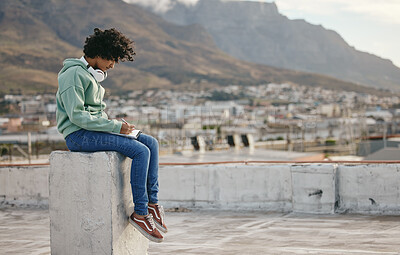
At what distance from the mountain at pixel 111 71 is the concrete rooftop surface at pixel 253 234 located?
340ft

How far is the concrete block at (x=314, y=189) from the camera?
638cm

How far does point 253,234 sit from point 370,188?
75.2 inches

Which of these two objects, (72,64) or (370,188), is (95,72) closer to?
(72,64)

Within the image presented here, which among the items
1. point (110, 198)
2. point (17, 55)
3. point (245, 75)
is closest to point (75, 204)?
point (110, 198)

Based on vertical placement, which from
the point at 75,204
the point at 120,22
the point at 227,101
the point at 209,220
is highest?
the point at 120,22

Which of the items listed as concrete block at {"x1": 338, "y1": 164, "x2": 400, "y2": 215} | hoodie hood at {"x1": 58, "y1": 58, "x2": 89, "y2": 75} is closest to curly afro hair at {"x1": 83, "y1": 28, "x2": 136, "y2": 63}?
hoodie hood at {"x1": 58, "y1": 58, "x2": 89, "y2": 75}

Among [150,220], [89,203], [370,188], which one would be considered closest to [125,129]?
[89,203]

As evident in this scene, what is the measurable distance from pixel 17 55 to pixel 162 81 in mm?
38035

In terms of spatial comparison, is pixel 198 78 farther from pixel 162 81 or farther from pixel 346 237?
pixel 346 237

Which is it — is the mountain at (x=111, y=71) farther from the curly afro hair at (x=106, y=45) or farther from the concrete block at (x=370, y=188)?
the curly afro hair at (x=106, y=45)

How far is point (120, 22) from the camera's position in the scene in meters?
194

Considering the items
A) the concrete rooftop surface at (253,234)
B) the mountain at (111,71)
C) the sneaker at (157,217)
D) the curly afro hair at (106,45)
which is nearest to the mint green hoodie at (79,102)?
the curly afro hair at (106,45)

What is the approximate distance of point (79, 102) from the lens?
12.1 feet

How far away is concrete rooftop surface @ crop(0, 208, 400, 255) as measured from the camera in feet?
14.7
